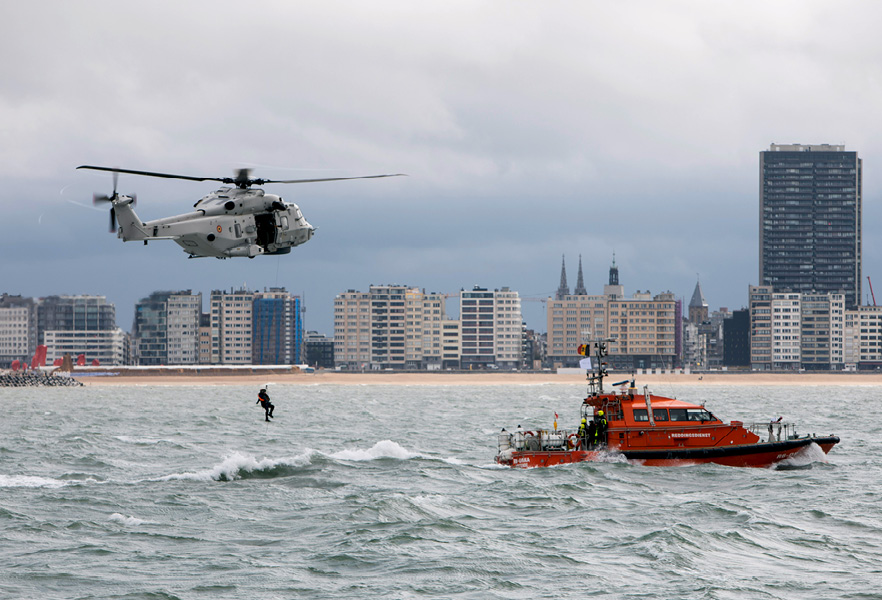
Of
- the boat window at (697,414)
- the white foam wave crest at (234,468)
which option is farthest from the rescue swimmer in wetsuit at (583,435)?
the white foam wave crest at (234,468)

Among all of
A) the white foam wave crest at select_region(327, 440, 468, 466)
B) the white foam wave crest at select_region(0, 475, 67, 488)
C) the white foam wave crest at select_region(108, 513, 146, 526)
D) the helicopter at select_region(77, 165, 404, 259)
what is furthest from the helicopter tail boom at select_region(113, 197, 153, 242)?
the white foam wave crest at select_region(327, 440, 468, 466)

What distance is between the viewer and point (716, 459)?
141 ft

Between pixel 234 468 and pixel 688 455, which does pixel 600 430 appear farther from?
pixel 234 468

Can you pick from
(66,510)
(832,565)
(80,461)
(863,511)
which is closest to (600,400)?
(863,511)

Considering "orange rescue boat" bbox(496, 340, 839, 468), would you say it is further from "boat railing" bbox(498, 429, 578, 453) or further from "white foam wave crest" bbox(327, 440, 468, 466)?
"white foam wave crest" bbox(327, 440, 468, 466)

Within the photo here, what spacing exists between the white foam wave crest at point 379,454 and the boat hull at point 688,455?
21.3ft

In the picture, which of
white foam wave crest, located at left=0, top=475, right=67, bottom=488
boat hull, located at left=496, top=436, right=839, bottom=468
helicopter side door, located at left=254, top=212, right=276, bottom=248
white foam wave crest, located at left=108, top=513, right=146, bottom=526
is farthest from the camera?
boat hull, located at left=496, top=436, right=839, bottom=468

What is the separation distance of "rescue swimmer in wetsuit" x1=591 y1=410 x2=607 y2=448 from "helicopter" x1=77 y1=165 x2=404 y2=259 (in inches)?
546

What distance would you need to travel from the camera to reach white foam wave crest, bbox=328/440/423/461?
1953 inches

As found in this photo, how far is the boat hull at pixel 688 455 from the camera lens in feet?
140

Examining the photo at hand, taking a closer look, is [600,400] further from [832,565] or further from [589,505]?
[832,565]

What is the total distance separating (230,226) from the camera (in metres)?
33.5

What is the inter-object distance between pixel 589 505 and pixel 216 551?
11.9 m

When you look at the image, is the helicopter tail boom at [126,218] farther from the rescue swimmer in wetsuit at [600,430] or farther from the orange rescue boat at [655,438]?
the rescue swimmer in wetsuit at [600,430]
